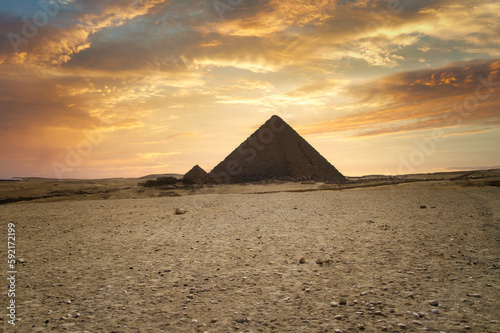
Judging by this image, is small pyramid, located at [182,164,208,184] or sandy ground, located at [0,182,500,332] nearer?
sandy ground, located at [0,182,500,332]

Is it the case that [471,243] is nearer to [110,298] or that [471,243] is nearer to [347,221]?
[347,221]

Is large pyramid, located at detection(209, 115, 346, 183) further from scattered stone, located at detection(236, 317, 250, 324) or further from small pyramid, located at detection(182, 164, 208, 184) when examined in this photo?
scattered stone, located at detection(236, 317, 250, 324)

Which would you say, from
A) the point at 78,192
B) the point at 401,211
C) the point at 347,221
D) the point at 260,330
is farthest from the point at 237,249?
the point at 78,192

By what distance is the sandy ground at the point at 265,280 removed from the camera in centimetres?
399

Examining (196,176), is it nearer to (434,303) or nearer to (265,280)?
(265,280)

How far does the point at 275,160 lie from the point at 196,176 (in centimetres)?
1389

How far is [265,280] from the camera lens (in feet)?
17.6

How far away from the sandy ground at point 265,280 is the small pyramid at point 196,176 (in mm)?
35296

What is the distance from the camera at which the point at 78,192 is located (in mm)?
31516

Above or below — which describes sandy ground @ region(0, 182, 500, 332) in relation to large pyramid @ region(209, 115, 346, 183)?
below

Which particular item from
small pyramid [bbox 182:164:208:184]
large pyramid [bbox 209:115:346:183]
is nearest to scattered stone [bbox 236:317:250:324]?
small pyramid [bbox 182:164:208:184]

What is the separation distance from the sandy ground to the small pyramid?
35296 millimetres

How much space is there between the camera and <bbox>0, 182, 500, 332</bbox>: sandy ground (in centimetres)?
399

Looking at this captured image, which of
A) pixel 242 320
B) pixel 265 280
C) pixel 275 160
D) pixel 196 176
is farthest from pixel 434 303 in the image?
pixel 275 160
